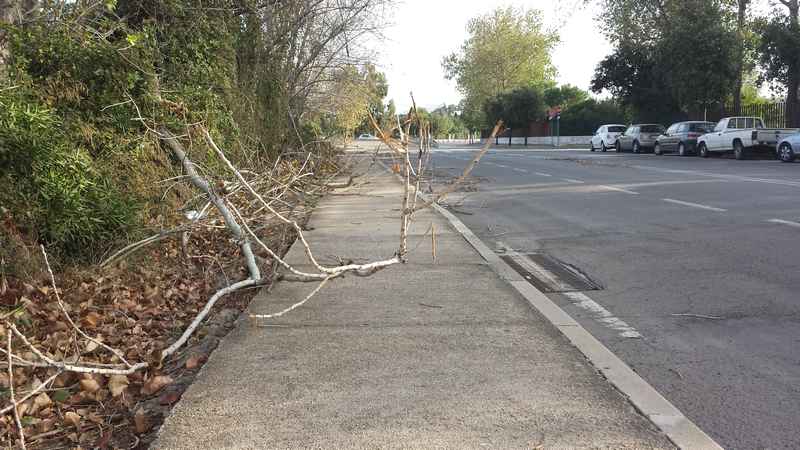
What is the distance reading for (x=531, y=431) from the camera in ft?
11.1

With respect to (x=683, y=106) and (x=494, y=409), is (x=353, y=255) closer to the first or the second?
(x=494, y=409)

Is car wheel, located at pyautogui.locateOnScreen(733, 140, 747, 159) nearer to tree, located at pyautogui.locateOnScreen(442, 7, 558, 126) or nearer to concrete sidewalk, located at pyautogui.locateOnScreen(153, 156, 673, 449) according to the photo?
concrete sidewalk, located at pyautogui.locateOnScreen(153, 156, 673, 449)

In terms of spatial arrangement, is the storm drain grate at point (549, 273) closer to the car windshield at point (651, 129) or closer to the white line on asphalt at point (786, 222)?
the white line on asphalt at point (786, 222)

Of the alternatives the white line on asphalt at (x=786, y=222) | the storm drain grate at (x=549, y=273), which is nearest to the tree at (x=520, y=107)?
the white line on asphalt at (x=786, y=222)

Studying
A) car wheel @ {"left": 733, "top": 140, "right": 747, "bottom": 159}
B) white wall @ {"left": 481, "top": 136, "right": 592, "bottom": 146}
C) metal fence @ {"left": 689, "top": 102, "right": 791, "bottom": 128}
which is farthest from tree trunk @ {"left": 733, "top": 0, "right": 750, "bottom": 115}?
white wall @ {"left": 481, "top": 136, "right": 592, "bottom": 146}

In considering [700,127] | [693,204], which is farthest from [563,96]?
[693,204]

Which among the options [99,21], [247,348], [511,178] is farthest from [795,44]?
[247,348]

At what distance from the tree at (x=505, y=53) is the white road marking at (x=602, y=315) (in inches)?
3033

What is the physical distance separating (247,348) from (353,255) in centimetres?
338

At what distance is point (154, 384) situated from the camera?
430 cm

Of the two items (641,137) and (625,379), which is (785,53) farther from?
(625,379)

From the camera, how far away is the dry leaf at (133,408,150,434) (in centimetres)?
368

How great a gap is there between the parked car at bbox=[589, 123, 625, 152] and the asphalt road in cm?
2725

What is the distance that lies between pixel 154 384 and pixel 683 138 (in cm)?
3171
